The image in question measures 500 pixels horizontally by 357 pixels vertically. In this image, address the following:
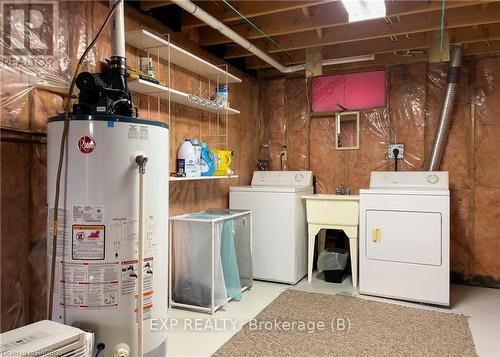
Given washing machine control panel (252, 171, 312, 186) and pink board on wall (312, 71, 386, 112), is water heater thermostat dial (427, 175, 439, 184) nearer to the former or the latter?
pink board on wall (312, 71, 386, 112)

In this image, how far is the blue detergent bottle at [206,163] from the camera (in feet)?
10.00

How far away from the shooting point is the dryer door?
2939 millimetres

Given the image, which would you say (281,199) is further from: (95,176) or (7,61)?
(7,61)

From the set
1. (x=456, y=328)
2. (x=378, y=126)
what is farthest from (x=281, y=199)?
(x=456, y=328)

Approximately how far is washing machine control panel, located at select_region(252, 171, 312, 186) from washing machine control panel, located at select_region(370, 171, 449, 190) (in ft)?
2.53

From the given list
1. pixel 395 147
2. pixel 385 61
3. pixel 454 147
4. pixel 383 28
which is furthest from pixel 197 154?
pixel 454 147

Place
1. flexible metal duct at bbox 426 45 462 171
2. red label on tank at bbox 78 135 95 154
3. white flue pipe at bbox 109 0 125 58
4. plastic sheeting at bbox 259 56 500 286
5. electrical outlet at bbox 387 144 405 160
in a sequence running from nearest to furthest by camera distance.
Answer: red label on tank at bbox 78 135 95 154
white flue pipe at bbox 109 0 125 58
flexible metal duct at bbox 426 45 462 171
plastic sheeting at bbox 259 56 500 286
electrical outlet at bbox 387 144 405 160

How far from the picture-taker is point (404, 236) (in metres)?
→ 3.03

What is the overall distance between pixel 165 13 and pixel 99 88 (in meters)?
1.46

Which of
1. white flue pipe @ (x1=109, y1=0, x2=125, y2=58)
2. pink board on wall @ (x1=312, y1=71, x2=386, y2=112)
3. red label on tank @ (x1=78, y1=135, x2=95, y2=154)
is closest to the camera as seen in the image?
red label on tank @ (x1=78, y1=135, x2=95, y2=154)

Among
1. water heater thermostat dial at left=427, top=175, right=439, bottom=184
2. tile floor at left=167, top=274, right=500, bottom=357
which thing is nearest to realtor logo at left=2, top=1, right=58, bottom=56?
tile floor at left=167, top=274, right=500, bottom=357

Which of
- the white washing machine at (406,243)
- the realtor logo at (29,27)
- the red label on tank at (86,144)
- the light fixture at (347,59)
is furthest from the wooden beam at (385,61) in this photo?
the red label on tank at (86,144)

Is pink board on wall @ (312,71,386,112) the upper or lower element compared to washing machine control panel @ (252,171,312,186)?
upper

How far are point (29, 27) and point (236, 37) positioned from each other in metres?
1.59
